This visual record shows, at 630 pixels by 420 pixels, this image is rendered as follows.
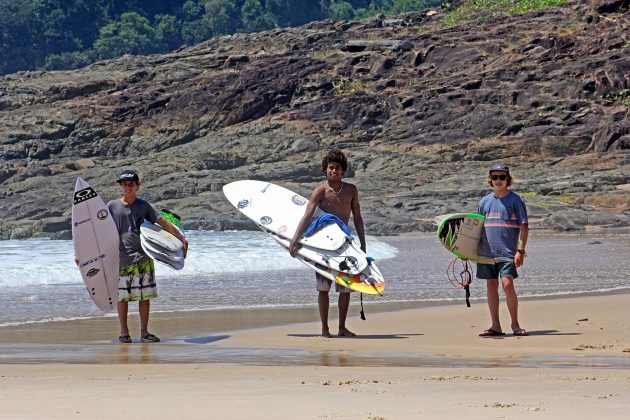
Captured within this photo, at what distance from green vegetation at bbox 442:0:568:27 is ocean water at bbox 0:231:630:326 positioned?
60.7 feet

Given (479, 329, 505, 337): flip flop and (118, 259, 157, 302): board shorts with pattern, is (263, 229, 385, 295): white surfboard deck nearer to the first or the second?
(479, 329, 505, 337): flip flop

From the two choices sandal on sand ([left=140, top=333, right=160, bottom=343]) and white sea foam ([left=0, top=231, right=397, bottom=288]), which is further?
white sea foam ([left=0, top=231, right=397, bottom=288])

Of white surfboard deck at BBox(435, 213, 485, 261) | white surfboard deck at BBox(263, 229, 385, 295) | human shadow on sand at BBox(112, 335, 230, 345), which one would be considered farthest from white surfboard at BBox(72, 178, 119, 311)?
white surfboard deck at BBox(435, 213, 485, 261)

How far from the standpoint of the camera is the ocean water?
12164 millimetres

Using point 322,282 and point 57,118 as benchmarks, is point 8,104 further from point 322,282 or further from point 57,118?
point 322,282

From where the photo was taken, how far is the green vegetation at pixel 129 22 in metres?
93.2

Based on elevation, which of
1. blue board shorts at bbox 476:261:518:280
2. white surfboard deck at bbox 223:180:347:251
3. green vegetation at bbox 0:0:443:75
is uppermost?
green vegetation at bbox 0:0:443:75

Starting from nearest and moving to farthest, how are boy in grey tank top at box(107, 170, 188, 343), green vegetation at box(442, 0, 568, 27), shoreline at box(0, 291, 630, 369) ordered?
shoreline at box(0, 291, 630, 369) < boy in grey tank top at box(107, 170, 188, 343) < green vegetation at box(442, 0, 568, 27)

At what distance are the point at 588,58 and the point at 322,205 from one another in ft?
90.3

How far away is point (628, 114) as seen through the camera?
32750mm

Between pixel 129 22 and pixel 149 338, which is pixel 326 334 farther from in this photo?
pixel 129 22

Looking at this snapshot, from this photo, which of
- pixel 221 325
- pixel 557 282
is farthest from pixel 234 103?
pixel 221 325

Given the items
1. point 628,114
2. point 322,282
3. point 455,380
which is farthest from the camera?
point 628,114

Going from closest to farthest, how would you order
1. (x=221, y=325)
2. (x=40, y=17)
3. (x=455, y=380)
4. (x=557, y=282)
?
(x=455, y=380) < (x=221, y=325) < (x=557, y=282) < (x=40, y=17)
